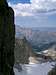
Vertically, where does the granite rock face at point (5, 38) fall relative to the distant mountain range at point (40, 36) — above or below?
above

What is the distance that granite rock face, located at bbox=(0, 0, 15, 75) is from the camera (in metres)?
0.42

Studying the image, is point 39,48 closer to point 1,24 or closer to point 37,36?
point 37,36

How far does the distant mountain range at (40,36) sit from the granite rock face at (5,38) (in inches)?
101

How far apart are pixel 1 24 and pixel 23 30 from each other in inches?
107

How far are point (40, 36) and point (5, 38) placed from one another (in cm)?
290

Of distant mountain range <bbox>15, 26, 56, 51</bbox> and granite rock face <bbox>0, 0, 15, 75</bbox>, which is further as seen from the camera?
distant mountain range <bbox>15, 26, 56, 51</bbox>

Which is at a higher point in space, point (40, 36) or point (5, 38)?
point (5, 38)

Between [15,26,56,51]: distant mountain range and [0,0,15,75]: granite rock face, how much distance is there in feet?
8.42

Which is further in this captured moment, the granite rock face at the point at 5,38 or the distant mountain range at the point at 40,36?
the distant mountain range at the point at 40,36

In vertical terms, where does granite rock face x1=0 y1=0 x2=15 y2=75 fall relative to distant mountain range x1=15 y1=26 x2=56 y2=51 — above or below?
above

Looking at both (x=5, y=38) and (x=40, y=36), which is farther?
(x=40, y=36)

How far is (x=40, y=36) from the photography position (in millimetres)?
3312

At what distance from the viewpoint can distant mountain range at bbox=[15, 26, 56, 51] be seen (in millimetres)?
3102

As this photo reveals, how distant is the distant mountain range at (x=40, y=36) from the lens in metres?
3.10
